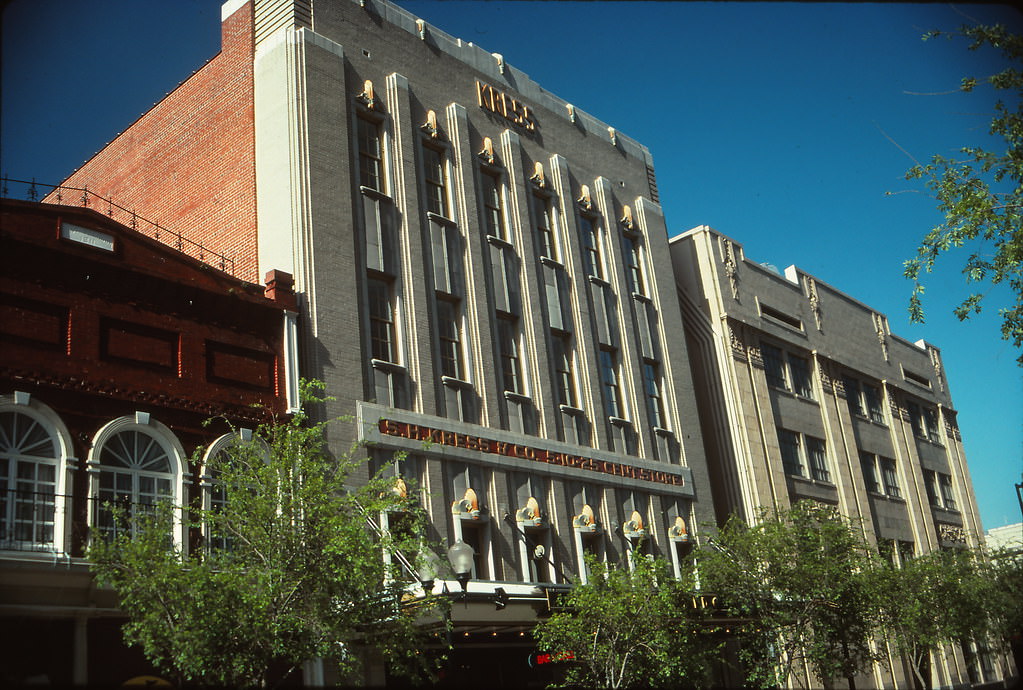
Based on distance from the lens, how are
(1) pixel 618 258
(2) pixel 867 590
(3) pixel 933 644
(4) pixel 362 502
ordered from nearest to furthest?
(4) pixel 362 502 → (2) pixel 867 590 → (3) pixel 933 644 → (1) pixel 618 258

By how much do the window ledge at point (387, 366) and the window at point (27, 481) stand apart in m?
8.27

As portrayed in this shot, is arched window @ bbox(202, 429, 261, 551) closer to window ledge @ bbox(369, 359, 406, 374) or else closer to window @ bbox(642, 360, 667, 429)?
window ledge @ bbox(369, 359, 406, 374)

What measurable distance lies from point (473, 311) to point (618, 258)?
8.34 m

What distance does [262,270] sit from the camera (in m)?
25.8

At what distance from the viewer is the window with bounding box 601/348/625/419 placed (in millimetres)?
32938

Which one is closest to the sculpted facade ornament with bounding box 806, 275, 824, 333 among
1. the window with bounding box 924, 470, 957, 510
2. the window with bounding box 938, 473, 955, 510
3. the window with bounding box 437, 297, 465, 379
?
the window with bounding box 924, 470, 957, 510

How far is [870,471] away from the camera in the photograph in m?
47.6

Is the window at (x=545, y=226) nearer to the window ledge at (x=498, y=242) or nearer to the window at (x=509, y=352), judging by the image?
the window ledge at (x=498, y=242)

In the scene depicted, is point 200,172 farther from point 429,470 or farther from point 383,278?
point 429,470

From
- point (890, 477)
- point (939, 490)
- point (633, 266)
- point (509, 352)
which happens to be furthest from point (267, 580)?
point (939, 490)

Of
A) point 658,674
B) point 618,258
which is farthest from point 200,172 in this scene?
point 658,674

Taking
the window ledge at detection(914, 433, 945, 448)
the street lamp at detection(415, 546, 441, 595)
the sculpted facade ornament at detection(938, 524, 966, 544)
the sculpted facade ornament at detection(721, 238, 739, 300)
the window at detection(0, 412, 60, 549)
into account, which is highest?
the sculpted facade ornament at detection(721, 238, 739, 300)

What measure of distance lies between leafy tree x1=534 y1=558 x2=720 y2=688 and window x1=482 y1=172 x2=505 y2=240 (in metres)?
11.4

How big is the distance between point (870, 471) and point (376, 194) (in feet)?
97.2
